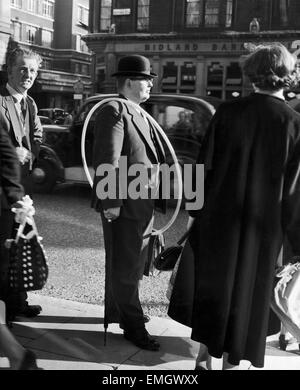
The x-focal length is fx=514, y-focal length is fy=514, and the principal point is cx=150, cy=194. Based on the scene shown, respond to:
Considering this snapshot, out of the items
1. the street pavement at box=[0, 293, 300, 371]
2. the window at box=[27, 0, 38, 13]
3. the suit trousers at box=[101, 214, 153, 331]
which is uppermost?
the window at box=[27, 0, 38, 13]

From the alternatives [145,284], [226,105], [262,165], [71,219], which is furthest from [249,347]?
[71,219]

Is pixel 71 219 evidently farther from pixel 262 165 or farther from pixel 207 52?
pixel 207 52

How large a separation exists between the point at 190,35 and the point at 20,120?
2430 centimetres

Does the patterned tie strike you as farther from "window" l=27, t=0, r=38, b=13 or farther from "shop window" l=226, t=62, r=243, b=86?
"window" l=27, t=0, r=38, b=13

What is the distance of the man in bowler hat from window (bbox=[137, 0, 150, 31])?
85.7 ft

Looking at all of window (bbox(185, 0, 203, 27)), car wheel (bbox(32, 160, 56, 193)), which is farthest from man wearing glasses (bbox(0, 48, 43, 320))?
window (bbox(185, 0, 203, 27))

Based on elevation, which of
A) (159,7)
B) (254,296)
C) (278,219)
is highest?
(159,7)

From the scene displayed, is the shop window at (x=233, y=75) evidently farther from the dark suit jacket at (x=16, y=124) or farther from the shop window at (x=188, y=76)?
the dark suit jacket at (x=16, y=124)

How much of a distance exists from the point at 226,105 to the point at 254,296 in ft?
3.59

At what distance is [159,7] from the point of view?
28.3m

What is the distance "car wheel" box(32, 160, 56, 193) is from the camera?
999 cm

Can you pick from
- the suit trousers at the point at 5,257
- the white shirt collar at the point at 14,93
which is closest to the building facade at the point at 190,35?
the white shirt collar at the point at 14,93

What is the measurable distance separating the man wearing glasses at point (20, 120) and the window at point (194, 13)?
24.7 metres

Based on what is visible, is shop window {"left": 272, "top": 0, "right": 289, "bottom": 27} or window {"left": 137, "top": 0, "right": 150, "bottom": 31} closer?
shop window {"left": 272, "top": 0, "right": 289, "bottom": 27}
